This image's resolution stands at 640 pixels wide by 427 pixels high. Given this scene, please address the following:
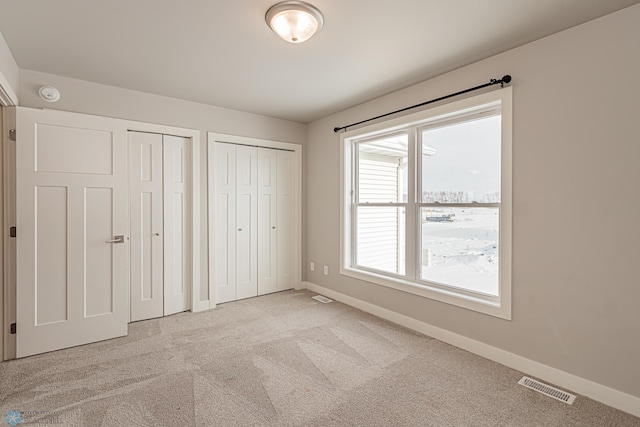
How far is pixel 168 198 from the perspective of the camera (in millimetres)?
3725

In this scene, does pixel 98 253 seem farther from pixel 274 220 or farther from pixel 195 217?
pixel 274 220

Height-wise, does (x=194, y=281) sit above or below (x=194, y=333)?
above

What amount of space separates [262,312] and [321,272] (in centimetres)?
112

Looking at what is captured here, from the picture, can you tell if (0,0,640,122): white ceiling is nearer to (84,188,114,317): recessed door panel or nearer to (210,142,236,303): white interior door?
(210,142,236,303): white interior door

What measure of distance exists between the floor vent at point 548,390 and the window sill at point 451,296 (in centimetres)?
45

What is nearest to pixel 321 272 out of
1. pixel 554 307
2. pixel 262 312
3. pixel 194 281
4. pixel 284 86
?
pixel 262 312

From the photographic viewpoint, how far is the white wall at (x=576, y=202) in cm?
199

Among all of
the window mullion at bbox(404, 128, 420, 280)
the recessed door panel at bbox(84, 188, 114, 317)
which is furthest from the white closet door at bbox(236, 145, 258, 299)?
the window mullion at bbox(404, 128, 420, 280)

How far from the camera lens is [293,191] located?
4797 mm

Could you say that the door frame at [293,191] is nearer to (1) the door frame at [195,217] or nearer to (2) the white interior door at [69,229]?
(1) the door frame at [195,217]

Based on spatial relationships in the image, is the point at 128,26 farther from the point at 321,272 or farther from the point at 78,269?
the point at 321,272

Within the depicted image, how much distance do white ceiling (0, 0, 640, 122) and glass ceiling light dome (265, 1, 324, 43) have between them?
0.19ft

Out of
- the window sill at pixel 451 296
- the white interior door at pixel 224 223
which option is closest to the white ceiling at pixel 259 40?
the white interior door at pixel 224 223

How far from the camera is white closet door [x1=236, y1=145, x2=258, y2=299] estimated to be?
4.30 m
